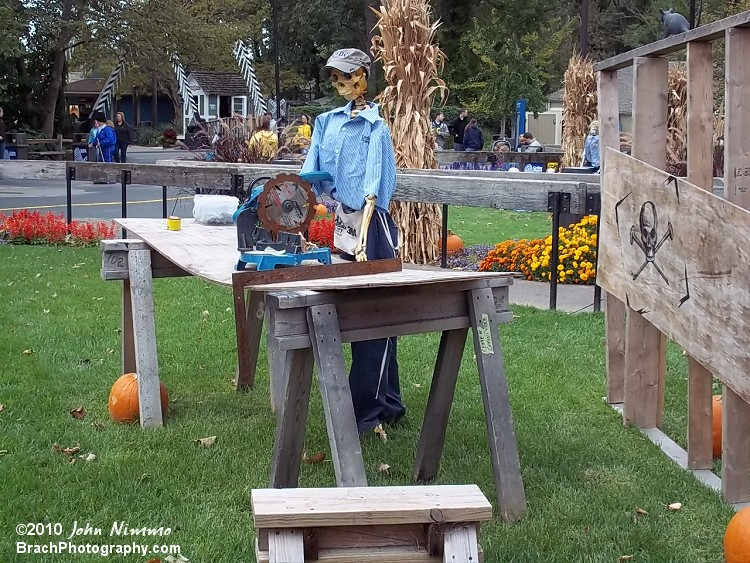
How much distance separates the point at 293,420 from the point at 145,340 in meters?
1.80

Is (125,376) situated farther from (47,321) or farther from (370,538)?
(370,538)

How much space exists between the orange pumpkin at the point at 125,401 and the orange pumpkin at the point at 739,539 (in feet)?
10.9

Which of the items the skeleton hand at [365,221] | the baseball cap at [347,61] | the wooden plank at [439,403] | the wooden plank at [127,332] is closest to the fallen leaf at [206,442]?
the wooden plank at [127,332]

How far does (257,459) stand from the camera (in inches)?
201

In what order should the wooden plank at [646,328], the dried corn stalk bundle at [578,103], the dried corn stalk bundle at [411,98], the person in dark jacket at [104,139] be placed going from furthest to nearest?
1. the person in dark jacket at [104,139]
2. the dried corn stalk bundle at [578,103]
3. the dried corn stalk bundle at [411,98]
4. the wooden plank at [646,328]

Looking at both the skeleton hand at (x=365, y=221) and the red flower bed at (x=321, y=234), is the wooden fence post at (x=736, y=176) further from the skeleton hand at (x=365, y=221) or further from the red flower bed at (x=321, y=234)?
the red flower bed at (x=321, y=234)

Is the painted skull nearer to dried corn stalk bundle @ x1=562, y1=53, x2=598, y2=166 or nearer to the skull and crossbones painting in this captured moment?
the skull and crossbones painting

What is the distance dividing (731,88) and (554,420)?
2253 millimetres

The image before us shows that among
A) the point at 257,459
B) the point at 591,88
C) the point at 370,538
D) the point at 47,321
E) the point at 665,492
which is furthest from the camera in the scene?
the point at 591,88

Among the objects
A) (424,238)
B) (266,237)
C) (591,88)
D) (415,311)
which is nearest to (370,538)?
(415,311)

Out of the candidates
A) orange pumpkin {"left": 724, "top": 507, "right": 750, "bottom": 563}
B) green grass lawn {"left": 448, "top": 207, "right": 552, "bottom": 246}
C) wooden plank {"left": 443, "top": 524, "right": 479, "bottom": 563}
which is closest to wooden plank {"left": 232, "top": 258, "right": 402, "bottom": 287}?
wooden plank {"left": 443, "top": 524, "right": 479, "bottom": 563}

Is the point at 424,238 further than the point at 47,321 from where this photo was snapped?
Yes

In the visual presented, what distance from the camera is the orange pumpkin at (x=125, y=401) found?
18.9ft

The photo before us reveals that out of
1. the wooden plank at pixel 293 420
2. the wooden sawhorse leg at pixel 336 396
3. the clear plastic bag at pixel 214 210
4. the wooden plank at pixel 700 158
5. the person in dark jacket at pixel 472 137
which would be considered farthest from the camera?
the person in dark jacket at pixel 472 137
